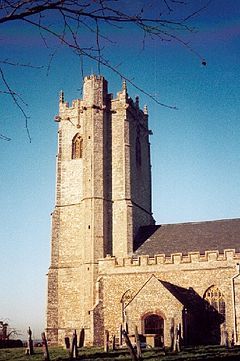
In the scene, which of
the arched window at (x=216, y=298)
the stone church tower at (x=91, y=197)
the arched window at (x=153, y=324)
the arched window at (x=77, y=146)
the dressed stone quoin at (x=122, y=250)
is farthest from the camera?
the arched window at (x=77, y=146)

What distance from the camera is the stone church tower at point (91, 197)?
34625 millimetres

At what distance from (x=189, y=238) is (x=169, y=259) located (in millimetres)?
3475

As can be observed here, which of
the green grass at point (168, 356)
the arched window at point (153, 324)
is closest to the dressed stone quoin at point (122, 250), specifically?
the arched window at point (153, 324)

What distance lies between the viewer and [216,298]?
29703 millimetres

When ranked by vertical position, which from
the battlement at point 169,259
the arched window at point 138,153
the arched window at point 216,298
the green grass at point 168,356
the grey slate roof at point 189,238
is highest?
the arched window at point 138,153

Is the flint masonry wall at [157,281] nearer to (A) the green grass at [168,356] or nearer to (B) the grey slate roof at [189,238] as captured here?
(B) the grey slate roof at [189,238]

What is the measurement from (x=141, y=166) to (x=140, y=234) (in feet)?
20.1

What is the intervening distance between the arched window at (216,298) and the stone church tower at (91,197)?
6.87m

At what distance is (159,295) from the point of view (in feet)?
92.2

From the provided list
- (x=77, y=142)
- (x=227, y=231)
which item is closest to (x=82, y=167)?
A: (x=77, y=142)

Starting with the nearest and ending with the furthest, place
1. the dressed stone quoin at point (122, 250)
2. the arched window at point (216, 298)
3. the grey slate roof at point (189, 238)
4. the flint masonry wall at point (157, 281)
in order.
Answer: the flint masonry wall at point (157, 281)
the dressed stone quoin at point (122, 250)
the arched window at point (216, 298)
the grey slate roof at point (189, 238)

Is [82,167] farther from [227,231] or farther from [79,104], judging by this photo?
[227,231]

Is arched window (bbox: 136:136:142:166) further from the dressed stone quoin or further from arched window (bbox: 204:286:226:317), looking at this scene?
arched window (bbox: 204:286:226:317)

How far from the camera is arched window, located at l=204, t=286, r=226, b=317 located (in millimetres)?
29344
